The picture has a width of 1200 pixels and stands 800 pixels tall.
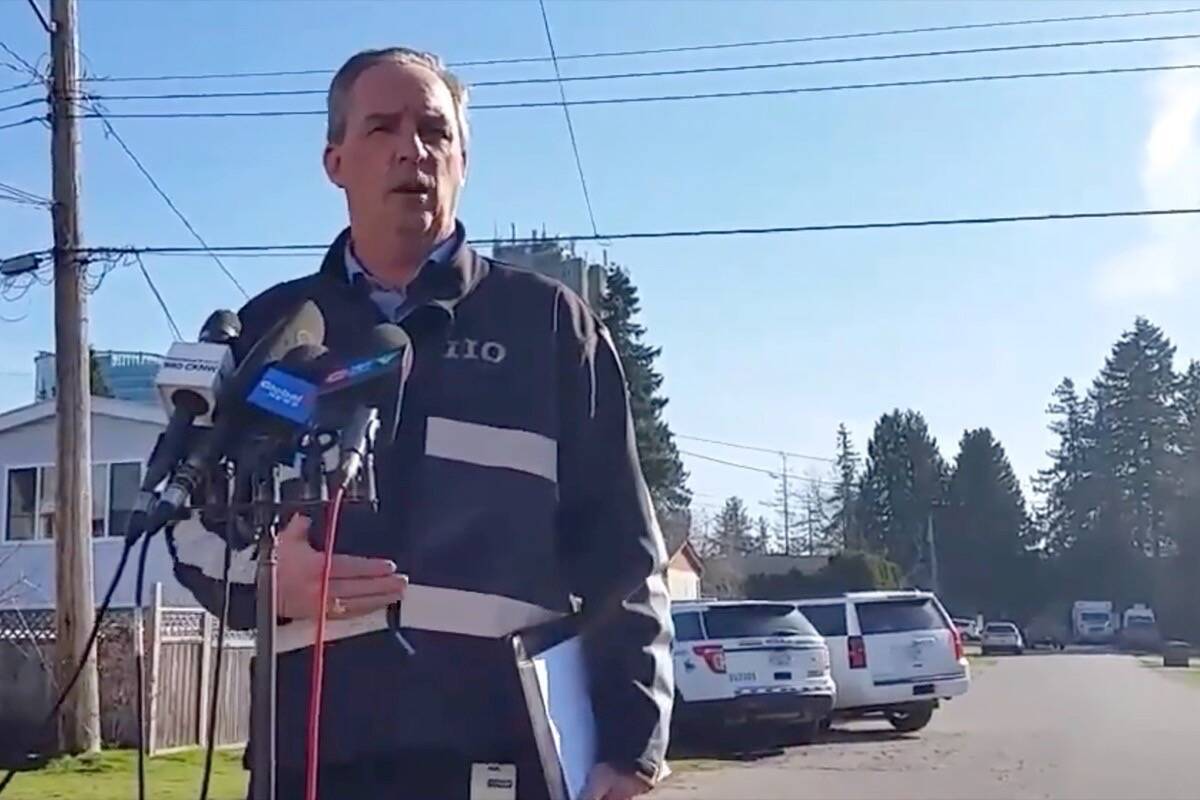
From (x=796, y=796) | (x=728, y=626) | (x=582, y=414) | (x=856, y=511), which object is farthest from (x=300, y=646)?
(x=856, y=511)

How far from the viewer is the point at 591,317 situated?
298 centimetres

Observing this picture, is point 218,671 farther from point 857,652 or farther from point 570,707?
point 857,652

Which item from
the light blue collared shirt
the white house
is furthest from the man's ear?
the white house

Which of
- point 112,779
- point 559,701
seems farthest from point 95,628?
point 112,779

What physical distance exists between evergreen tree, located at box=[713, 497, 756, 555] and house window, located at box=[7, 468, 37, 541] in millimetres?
58357

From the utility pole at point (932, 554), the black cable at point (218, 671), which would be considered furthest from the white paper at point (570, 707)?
the utility pole at point (932, 554)

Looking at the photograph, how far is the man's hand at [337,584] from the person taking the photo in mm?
2527

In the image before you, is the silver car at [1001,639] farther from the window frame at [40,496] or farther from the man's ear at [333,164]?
the man's ear at [333,164]

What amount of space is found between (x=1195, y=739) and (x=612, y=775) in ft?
58.5

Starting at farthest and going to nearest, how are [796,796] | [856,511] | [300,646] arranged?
[856,511]
[796,796]
[300,646]

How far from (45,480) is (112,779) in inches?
682

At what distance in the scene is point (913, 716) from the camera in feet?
69.4

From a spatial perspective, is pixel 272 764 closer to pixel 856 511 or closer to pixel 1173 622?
pixel 1173 622

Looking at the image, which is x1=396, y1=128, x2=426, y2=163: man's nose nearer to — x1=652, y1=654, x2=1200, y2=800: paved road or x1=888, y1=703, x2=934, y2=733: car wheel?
x1=652, y1=654, x2=1200, y2=800: paved road
